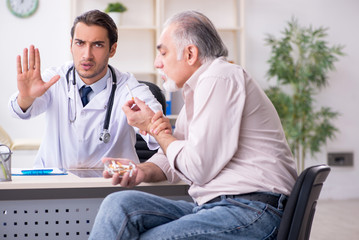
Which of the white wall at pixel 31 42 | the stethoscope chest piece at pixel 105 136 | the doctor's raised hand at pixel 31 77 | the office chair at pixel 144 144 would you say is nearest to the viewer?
the doctor's raised hand at pixel 31 77

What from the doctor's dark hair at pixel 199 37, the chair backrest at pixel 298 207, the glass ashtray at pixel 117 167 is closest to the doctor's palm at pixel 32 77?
the glass ashtray at pixel 117 167

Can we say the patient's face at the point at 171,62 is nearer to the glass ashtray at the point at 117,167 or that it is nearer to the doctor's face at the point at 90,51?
the glass ashtray at the point at 117,167

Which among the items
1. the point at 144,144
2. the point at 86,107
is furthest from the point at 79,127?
the point at 144,144

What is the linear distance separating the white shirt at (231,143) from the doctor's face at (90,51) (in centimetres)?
100

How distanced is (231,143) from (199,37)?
1.28ft

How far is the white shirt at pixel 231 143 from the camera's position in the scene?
1.55 m

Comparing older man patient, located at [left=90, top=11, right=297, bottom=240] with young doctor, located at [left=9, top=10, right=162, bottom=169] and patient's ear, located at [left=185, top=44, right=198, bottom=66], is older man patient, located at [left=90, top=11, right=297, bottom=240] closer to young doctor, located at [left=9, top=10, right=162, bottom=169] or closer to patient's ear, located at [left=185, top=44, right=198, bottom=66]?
patient's ear, located at [left=185, top=44, right=198, bottom=66]

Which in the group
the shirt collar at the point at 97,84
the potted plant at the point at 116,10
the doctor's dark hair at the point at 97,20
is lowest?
the shirt collar at the point at 97,84

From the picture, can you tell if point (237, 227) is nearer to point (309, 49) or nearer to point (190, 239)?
point (190, 239)

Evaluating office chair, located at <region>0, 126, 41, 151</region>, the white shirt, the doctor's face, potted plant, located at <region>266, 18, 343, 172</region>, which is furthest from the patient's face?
potted plant, located at <region>266, 18, 343, 172</region>

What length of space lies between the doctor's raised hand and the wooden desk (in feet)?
1.55

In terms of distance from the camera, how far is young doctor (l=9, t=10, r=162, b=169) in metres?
2.52

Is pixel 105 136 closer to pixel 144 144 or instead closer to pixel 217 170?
pixel 144 144

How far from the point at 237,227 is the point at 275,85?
14.4 feet
